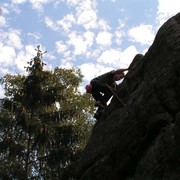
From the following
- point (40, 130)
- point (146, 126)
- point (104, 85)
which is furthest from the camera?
point (40, 130)

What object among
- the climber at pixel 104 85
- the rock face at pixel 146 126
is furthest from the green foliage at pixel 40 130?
the rock face at pixel 146 126

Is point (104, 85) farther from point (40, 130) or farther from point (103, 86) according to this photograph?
point (40, 130)

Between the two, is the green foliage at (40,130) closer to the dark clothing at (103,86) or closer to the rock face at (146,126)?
the dark clothing at (103,86)

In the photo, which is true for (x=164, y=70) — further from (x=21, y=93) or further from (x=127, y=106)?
(x=21, y=93)

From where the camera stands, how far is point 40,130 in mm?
18578

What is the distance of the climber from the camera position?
42.1ft

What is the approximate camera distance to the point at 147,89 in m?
9.14

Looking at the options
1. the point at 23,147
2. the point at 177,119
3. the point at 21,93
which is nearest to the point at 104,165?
the point at 177,119

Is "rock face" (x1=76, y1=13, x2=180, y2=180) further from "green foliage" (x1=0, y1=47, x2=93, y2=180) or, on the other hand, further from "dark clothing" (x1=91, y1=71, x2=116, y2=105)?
"green foliage" (x1=0, y1=47, x2=93, y2=180)

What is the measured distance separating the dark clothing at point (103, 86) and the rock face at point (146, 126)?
1584 mm

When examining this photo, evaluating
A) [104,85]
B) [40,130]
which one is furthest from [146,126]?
[40,130]

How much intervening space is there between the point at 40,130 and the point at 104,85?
21.5ft

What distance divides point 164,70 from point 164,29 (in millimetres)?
1350

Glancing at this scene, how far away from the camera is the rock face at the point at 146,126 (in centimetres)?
797
